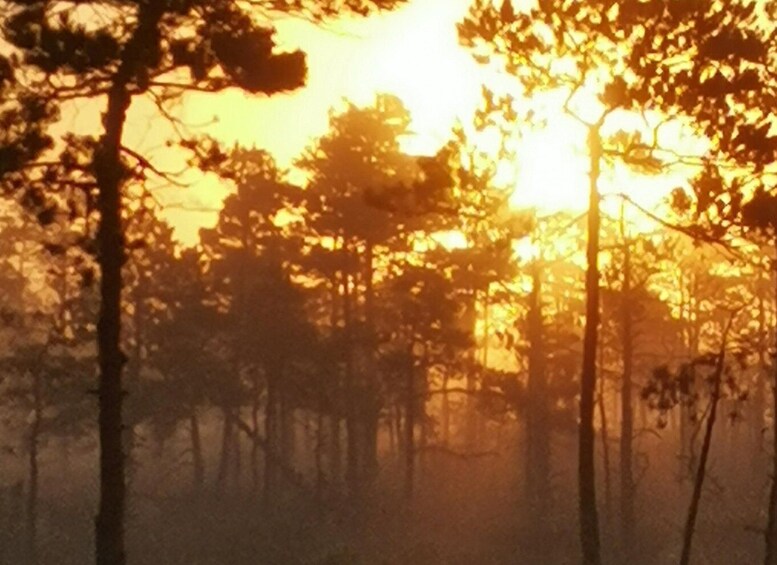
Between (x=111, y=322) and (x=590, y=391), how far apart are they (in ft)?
29.4

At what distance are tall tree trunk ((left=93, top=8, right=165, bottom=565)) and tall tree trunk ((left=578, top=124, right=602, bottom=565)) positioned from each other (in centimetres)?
825

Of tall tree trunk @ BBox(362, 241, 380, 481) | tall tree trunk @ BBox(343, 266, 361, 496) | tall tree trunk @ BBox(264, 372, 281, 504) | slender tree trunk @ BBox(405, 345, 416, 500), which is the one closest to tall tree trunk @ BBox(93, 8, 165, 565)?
tall tree trunk @ BBox(362, 241, 380, 481)

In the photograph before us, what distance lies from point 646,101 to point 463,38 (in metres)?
3.37

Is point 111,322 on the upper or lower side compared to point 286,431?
upper

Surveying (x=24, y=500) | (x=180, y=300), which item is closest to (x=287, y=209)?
(x=180, y=300)

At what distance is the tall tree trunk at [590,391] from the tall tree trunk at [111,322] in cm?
825

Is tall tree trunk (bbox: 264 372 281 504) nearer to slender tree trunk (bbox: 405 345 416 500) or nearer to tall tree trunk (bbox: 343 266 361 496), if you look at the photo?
tall tree trunk (bbox: 343 266 361 496)

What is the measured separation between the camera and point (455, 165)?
23.0m

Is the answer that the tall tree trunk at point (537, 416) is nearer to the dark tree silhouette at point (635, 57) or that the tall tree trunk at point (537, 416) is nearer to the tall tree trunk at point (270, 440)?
the tall tree trunk at point (270, 440)

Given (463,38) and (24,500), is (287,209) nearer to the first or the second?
(24,500)

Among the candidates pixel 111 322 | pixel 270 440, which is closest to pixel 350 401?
pixel 270 440

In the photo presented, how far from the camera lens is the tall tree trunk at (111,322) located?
18.3m

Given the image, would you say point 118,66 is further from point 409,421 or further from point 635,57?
point 409,421

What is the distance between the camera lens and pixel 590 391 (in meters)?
23.2
